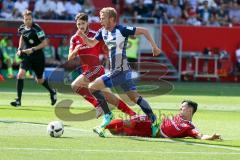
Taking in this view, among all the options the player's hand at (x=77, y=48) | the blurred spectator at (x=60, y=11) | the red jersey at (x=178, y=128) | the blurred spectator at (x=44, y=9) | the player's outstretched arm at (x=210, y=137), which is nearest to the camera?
the player's outstretched arm at (x=210, y=137)

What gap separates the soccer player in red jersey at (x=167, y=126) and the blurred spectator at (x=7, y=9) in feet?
78.5

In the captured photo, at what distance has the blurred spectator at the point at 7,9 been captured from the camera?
1468 inches

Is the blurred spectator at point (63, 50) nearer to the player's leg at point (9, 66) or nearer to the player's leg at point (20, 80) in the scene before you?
the player's leg at point (9, 66)

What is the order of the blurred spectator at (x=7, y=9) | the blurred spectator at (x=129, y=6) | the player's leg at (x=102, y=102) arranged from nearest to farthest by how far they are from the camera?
the player's leg at (x=102, y=102) → the blurred spectator at (x=7, y=9) → the blurred spectator at (x=129, y=6)

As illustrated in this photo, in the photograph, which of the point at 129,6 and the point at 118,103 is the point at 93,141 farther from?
the point at 129,6

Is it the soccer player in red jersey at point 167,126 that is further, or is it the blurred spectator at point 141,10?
the blurred spectator at point 141,10

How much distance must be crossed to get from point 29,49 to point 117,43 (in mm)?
6493

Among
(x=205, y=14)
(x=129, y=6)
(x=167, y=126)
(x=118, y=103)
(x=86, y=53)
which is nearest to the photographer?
(x=167, y=126)

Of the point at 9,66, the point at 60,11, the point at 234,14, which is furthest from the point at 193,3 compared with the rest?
the point at 9,66

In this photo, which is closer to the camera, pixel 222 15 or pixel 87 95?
pixel 87 95

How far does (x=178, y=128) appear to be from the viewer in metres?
13.8

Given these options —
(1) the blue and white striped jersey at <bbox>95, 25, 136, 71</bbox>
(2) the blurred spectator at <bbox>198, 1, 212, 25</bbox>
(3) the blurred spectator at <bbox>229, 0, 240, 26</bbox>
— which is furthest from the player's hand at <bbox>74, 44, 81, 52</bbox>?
(3) the blurred spectator at <bbox>229, 0, 240, 26</bbox>

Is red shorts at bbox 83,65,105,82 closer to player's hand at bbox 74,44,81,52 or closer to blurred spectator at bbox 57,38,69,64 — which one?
player's hand at bbox 74,44,81,52

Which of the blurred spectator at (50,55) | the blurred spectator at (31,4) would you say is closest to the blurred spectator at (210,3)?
the blurred spectator at (50,55)
